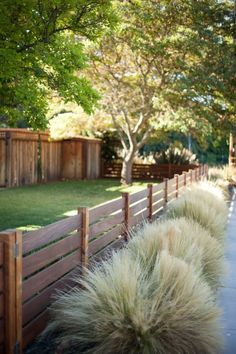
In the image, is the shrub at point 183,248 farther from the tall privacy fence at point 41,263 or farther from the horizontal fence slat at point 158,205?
the horizontal fence slat at point 158,205

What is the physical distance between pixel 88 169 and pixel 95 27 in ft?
51.1

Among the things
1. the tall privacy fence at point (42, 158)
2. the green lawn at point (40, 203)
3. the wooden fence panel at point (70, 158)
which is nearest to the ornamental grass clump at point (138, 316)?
the green lawn at point (40, 203)

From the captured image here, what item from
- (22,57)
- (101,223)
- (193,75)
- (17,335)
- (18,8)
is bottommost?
(17,335)

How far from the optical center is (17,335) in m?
3.28

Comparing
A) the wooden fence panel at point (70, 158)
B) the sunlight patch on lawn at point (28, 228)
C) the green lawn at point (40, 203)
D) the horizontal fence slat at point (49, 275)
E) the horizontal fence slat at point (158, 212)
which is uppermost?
the wooden fence panel at point (70, 158)

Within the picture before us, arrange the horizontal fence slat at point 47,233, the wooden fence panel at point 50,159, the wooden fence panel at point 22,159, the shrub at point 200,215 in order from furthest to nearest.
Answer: the wooden fence panel at point 50,159
the wooden fence panel at point 22,159
the shrub at point 200,215
the horizontal fence slat at point 47,233

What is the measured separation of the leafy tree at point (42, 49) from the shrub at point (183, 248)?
2.46 m

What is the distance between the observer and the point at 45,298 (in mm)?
3865

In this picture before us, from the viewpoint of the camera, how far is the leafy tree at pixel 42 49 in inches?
237

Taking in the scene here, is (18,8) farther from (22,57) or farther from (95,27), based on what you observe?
(95,27)

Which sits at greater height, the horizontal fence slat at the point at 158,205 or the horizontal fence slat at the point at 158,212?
the horizontal fence slat at the point at 158,205

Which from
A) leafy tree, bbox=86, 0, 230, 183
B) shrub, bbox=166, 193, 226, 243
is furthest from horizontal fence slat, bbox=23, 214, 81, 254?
leafy tree, bbox=86, 0, 230, 183

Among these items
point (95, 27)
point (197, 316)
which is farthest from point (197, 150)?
point (197, 316)

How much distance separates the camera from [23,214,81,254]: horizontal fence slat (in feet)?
11.4
